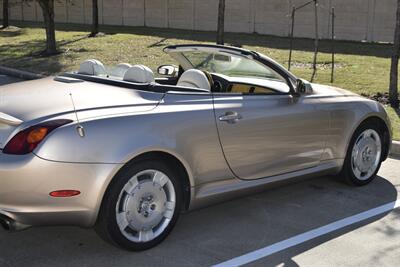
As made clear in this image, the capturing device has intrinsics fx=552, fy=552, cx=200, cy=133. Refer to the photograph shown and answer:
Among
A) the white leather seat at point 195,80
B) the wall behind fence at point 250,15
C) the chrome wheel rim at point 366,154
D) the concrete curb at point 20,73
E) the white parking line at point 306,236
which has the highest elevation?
the wall behind fence at point 250,15

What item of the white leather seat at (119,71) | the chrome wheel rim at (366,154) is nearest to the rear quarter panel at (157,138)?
the white leather seat at (119,71)

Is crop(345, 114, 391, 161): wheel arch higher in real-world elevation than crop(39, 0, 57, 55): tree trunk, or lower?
lower

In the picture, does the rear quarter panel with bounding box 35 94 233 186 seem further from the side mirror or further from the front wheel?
the front wheel

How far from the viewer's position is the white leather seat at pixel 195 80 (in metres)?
4.56

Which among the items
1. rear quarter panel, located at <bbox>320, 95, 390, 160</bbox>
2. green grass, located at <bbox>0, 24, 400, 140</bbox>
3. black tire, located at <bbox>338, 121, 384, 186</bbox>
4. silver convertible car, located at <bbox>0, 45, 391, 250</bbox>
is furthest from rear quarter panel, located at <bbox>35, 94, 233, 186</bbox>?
green grass, located at <bbox>0, 24, 400, 140</bbox>

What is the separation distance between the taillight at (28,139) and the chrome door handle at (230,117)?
1343mm

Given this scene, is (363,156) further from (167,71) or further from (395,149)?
(167,71)

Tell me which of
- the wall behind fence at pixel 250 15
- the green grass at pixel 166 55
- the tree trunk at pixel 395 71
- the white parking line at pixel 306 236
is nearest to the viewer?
the white parking line at pixel 306 236

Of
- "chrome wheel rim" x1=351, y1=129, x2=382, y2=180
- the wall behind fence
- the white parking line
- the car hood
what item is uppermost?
the wall behind fence

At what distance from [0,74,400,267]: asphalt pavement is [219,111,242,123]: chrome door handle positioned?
90 centimetres

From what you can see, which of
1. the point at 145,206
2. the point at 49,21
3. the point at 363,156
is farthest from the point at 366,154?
the point at 49,21

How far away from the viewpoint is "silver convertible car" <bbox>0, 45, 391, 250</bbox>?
355 cm

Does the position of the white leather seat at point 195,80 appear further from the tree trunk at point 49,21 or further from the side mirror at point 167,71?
the tree trunk at point 49,21

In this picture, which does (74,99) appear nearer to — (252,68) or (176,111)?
(176,111)
